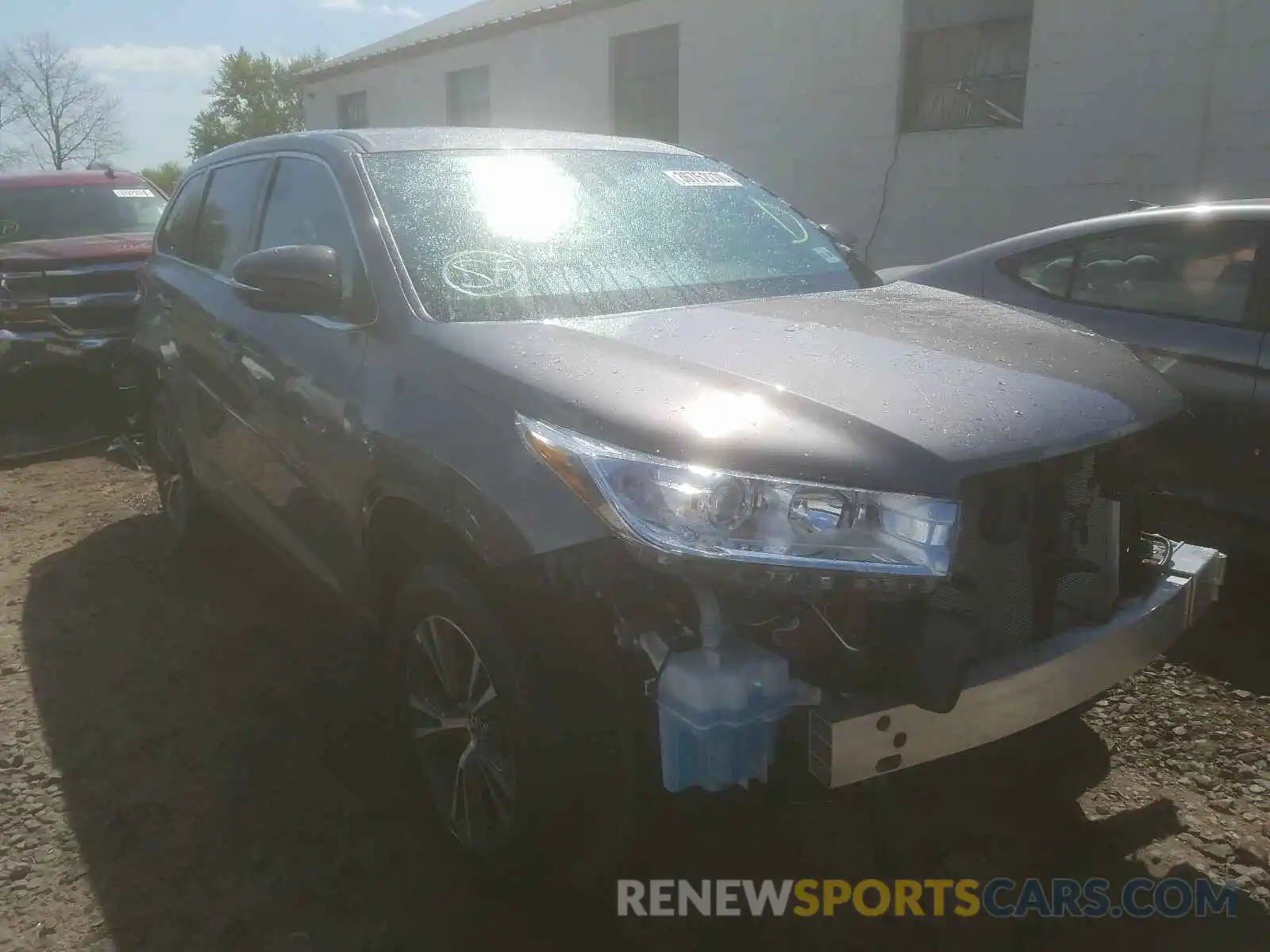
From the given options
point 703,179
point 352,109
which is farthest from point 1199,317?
point 352,109

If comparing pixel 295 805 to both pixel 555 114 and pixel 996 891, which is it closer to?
pixel 996 891

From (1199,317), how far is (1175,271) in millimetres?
245

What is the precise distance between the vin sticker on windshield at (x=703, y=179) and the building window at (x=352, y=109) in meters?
18.8

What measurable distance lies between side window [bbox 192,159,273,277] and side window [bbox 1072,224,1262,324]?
3350 mm

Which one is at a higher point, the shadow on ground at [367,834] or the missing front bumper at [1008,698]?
the missing front bumper at [1008,698]

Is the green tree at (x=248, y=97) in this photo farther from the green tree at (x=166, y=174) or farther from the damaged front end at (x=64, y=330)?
the damaged front end at (x=64, y=330)

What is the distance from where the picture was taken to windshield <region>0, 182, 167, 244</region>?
338 inches

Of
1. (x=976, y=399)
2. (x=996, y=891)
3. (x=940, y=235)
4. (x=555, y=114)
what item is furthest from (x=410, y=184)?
(x=555, y=114)

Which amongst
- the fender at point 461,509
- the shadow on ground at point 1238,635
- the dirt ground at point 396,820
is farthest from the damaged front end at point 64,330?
the shadow on ground at point 1238,635

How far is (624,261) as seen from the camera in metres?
3.02

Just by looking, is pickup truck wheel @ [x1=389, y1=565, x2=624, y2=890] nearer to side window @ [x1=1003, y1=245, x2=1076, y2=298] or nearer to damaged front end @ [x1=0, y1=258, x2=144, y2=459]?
side window @ [x1=1003, y1=245, x2=1076, y2=298]

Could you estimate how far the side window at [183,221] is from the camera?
4465 mm

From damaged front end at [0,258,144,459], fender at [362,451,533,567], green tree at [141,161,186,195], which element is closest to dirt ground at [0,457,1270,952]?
fender at [362,451,533,567]

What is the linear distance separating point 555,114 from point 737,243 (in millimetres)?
13098
